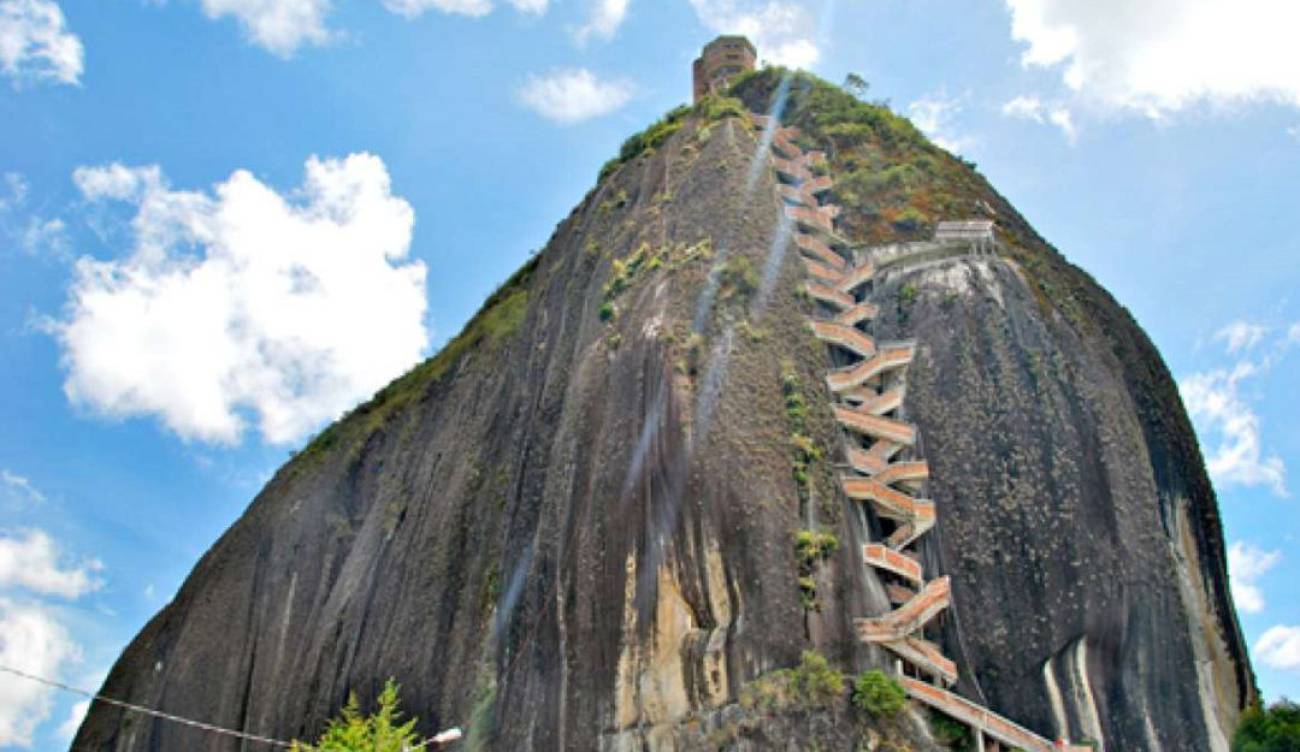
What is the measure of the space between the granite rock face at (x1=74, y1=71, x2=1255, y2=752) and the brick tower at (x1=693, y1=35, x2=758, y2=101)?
829 inches

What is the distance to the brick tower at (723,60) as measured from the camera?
6091 cm

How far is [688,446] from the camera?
28141 millimetres

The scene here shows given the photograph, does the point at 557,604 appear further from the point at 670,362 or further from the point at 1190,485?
the point at 1190,485

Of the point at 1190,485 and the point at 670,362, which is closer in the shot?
the point at 670,362

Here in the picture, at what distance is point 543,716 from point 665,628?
3.75m

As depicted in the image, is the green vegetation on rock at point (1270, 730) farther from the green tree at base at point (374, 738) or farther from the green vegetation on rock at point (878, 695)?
the green tree at base at point (374, 738)

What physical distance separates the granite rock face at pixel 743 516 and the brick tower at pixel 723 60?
21.1 meters

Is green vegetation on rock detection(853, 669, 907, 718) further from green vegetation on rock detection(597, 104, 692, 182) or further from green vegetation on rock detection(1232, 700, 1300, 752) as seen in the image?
green vegetation on rock detection(597, 104, 692, 182)

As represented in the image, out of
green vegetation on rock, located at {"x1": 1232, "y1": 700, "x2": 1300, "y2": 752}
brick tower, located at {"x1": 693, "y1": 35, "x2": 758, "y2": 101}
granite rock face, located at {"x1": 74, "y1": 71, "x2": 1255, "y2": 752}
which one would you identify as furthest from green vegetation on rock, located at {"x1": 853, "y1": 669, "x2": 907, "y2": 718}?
brick tower, located at {"x1": 693, "y1": 35, "x2": 758, "y2": 101}

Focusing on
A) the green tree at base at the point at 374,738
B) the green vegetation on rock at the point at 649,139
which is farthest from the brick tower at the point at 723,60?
the green tree at base at the point at 374,738

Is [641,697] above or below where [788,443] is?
below

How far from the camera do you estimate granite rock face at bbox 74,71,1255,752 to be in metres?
26.8

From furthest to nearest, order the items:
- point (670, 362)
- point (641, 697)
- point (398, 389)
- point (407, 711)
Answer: point (398, 389) < point (407, 711) < point (670, 362) < point (641, 697)

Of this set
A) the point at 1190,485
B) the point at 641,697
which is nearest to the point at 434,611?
the point at 641,697
